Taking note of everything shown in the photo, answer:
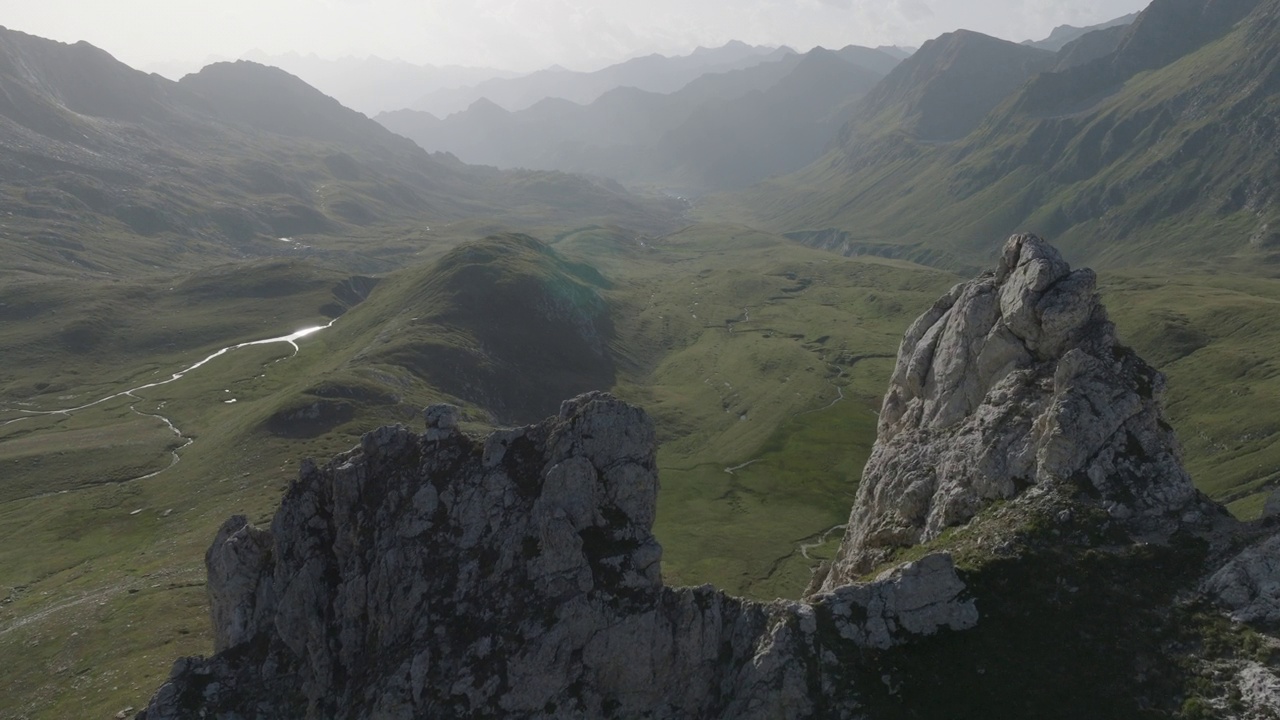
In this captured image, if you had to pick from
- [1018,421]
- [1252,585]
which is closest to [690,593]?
[1018,421]

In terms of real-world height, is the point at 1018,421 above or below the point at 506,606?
above

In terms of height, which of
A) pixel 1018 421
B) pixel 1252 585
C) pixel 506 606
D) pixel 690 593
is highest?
pixel 1018 421

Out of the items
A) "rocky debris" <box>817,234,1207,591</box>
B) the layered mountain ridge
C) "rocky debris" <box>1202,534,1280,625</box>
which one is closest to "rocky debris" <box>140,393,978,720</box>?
the layered mountain ridge

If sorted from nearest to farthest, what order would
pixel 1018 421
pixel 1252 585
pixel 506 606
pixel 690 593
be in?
pixel 1252 585, pixel 690 593, pixel 506 606, pixel 1018 421

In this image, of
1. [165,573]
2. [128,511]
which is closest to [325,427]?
[128,511]

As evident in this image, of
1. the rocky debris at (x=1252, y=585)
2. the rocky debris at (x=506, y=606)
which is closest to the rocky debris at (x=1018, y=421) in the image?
the rocky debris at (x=1252, y=585)

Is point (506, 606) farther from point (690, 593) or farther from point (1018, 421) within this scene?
point (1018, 421)

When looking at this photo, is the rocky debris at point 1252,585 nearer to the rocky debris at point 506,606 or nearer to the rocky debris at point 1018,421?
the rocky debris at point 1018,421
